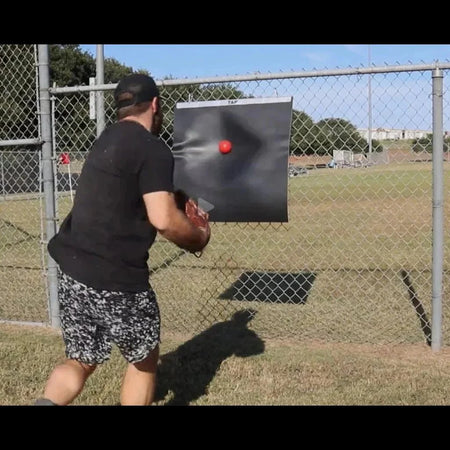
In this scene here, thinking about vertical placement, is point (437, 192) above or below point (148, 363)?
above

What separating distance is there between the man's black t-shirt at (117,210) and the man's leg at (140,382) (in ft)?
1.21

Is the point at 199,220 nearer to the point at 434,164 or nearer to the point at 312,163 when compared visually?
the point at 434,164

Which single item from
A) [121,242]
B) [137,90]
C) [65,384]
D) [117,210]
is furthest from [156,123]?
[65,384]

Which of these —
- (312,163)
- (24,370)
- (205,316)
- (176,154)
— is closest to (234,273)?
(205,316)

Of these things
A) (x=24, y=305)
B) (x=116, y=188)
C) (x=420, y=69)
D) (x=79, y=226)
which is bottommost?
(x=24, y=305)

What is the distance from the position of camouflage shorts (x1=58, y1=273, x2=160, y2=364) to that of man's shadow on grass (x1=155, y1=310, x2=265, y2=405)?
1.07m

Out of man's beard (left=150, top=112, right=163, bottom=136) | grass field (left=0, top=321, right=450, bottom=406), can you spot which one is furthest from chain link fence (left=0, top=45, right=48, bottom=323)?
man's beard (left=150, top=112, right=163, bottom=136)

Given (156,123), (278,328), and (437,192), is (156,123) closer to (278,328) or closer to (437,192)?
(437,192)

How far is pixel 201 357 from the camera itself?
4.42m

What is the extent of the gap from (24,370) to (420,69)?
348 centimetres

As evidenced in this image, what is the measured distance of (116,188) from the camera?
262cm

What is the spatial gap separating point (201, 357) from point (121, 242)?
1.98 m

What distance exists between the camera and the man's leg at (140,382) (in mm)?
2826

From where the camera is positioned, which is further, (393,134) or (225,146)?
(393,134)
